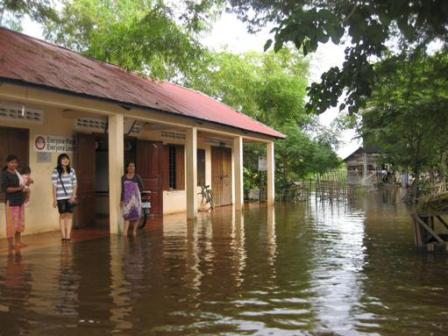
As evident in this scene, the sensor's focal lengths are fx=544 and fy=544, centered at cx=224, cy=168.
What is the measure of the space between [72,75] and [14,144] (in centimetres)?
179

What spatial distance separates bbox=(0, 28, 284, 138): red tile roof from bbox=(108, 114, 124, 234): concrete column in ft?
2.01

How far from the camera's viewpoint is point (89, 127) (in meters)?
12.8

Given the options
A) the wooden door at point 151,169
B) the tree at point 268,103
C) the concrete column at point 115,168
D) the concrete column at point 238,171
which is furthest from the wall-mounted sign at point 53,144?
the tree at point 268,103

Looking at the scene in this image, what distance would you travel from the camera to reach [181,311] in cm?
539

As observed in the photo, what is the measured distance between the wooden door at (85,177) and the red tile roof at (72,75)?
1.61 m

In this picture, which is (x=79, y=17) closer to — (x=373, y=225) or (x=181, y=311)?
(x=373, y=225)

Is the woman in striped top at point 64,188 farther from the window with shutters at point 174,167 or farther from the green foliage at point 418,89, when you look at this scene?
the window with shutters at point 174,167

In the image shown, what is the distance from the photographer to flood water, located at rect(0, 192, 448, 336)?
4949mm

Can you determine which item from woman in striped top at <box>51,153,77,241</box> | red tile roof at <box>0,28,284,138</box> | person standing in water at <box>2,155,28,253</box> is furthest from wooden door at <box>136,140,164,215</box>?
person standing in water at <box>2,155,28,253</box>

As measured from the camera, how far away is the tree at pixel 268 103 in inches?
981

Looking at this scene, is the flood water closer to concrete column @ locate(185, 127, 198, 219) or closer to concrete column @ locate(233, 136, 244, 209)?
concrete column @ locate(185, 127, 198, 219)

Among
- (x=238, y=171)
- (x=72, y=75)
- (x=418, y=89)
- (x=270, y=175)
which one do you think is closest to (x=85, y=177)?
(x=72, y=75)

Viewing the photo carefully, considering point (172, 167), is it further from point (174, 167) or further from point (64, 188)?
point (64, 188)

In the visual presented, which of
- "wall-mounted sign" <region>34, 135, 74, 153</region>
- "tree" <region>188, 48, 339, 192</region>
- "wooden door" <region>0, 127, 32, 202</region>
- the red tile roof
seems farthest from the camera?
"tree" <region>188, 48, 339, 192</region>
